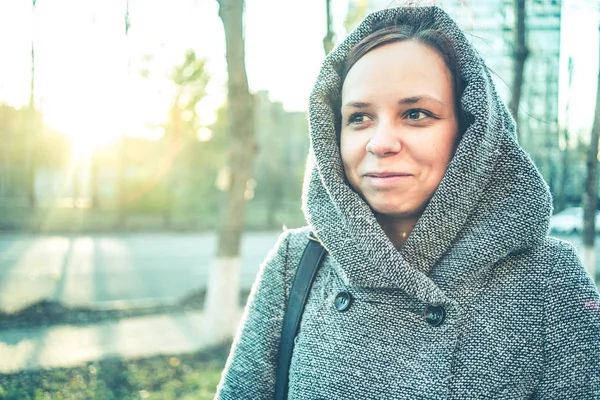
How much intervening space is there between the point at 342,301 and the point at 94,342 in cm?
533

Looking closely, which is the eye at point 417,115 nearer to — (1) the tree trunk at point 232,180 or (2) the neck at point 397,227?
(2) the neck at point 397,227

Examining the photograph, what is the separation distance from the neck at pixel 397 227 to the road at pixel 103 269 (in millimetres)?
6965

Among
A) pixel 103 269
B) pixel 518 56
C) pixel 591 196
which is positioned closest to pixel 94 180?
pixel 103 269

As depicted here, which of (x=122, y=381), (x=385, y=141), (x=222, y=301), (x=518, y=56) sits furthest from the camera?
(x=222, y=301)

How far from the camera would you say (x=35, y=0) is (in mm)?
8508

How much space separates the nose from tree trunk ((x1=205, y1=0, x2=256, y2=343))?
4464 mm

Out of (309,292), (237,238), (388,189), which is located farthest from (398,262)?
(237,238)

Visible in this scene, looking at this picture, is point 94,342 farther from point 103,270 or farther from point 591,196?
point 591,196

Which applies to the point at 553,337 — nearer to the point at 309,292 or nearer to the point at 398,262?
the point at 398,262

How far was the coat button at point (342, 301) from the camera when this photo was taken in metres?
1.49

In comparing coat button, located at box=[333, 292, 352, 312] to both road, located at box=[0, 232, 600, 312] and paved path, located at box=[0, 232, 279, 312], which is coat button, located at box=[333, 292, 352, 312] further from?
road, located at box=[0, 232, 600, 312]

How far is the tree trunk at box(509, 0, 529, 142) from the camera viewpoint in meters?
5.12

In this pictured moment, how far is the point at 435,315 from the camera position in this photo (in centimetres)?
138

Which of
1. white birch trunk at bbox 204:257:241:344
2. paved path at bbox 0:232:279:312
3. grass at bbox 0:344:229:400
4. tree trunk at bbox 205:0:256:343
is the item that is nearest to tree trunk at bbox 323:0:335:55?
tree trunk at bbox 205:0:256:343
